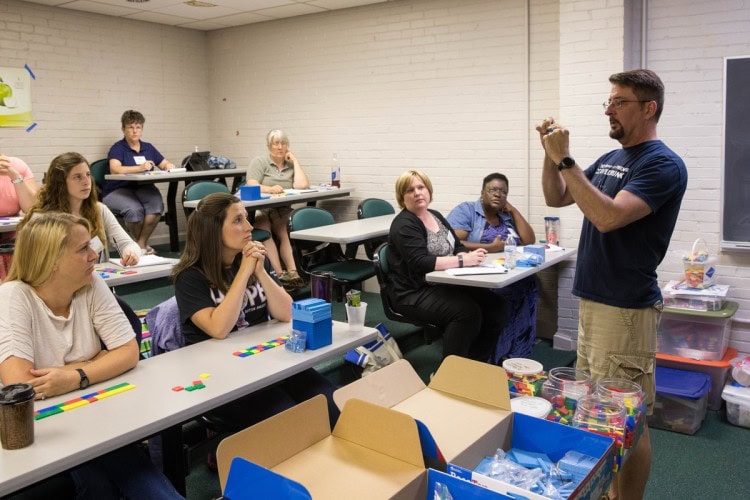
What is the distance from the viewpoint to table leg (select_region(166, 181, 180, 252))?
7043 mm

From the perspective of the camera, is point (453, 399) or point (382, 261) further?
point (382, 261)

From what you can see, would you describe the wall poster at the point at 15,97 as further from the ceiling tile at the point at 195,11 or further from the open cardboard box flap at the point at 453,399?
the open cardboard box flap at the point at 453,399

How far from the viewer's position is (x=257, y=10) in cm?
632

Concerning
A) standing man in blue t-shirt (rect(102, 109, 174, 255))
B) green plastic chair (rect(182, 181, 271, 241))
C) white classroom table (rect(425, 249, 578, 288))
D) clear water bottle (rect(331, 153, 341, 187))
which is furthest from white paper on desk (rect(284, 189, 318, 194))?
white classroom table (rect(425, 249, 578, 288))

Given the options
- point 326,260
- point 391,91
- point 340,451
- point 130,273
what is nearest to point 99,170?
point 326,260

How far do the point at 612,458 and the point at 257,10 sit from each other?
19.1 ft

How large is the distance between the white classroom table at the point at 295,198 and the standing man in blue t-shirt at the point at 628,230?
340cm

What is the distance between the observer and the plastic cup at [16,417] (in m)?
1.56

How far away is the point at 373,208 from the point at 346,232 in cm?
108

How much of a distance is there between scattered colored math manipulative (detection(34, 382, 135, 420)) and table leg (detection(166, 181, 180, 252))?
17.3 ft

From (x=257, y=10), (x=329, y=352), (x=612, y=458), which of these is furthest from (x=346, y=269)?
(x=612, y=458)

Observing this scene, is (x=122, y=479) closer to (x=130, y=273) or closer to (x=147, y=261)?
(x=130, y=273)

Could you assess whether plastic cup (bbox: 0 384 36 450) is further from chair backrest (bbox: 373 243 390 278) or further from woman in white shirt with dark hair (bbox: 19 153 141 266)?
chair backrest (bbox: 373 243 390 278)

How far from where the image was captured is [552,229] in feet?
15.3
